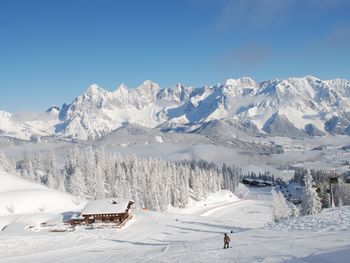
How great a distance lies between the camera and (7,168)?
6132 inches

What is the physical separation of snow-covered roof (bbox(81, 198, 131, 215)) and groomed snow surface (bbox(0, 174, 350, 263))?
12.8ft

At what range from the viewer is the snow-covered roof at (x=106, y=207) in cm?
8638

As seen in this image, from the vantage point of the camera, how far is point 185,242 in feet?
177

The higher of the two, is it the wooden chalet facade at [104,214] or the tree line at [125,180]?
the tree line at [125,180]

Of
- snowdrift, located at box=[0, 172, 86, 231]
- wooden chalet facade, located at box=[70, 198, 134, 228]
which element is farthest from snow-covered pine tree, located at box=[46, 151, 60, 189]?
wooden chalet facade, located at box=[70, 198, 134, 228]

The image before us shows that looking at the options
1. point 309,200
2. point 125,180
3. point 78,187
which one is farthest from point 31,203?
point 309,200

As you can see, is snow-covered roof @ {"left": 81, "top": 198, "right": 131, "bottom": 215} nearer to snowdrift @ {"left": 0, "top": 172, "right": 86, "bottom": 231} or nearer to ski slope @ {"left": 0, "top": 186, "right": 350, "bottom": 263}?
ski slope @ {"left": 0, "top": 186, "right": 350, "bottom": 263}

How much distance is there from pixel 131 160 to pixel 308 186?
101 meters

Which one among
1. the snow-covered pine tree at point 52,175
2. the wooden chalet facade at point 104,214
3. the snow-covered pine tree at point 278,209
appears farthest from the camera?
the snow-covered pine tree at point 52,175

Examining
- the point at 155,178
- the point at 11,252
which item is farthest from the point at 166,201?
the point at 11,252

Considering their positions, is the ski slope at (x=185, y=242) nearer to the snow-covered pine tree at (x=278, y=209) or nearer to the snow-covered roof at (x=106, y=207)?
the snow-covered roof at (x=106, y=207)

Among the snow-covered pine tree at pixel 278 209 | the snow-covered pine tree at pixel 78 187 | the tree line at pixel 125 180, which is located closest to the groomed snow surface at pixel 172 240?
the snow-covered pine tree at pixel 278 209

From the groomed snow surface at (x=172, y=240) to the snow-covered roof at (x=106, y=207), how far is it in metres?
3.89

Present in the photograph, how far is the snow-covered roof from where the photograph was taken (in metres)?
86.4
